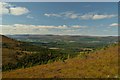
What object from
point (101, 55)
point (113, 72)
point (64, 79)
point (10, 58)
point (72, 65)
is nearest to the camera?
point (64, 79)

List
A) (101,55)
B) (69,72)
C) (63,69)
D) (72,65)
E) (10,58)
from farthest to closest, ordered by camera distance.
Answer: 1. (10,58)
2. (101,55)
3. (72,65)
4. (63,69)
5. (69,72)

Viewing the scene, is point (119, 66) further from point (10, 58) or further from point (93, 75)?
point (10, 58)

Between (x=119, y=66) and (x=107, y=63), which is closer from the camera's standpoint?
(x=119, y=66)

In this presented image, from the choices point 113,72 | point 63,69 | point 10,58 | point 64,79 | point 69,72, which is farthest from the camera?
point 10,58

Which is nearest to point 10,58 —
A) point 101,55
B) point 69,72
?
point 101,55

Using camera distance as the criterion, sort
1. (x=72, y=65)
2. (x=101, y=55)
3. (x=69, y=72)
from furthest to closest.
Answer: (x=101, y=55), (x=72, y=65), (x=69, y=72)

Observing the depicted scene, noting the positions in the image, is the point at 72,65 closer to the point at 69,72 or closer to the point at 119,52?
the point at 69,72

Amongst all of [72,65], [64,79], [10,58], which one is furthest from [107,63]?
[10,58]

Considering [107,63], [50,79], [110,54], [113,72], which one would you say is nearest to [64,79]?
[50,79]

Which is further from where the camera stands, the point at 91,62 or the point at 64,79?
the point at 91,62
